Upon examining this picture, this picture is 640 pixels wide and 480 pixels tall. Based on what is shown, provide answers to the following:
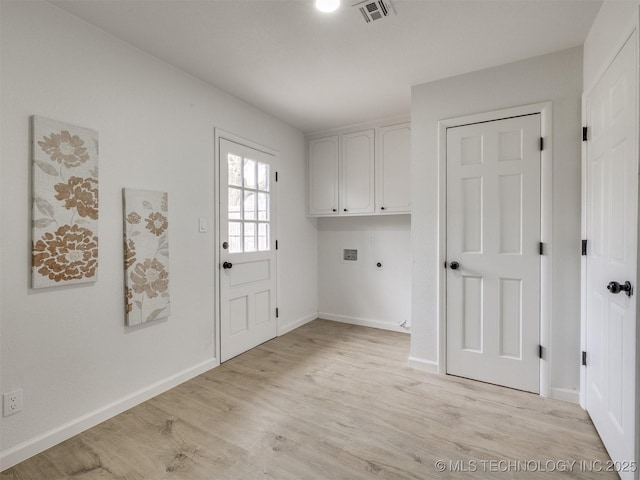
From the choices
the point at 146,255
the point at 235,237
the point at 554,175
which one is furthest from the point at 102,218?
the point at 554,175

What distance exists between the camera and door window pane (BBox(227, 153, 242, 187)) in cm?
292

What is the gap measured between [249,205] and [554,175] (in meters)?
2.53

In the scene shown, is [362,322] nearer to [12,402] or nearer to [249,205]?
[249,205]

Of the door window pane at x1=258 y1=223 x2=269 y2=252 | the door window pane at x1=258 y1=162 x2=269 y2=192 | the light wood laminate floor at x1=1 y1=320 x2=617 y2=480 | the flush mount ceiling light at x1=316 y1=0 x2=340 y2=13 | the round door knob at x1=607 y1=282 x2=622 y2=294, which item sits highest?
the flush mount ceiling light at x1=316 y1=0 x2=340 y2=13

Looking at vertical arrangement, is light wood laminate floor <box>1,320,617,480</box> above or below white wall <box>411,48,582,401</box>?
below

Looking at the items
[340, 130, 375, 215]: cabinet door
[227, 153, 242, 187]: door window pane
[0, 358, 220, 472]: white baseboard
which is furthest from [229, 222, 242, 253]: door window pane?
[340, 130, 375, 215]: cabinet door

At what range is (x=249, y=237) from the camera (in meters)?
3.14

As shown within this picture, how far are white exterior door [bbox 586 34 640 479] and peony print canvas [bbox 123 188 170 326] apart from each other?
2659 mm

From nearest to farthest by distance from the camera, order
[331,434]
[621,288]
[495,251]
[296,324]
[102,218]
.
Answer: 1. [621,288]
2. [331,434]
3. [102,218]
4. [495,251]
5. [296,324]

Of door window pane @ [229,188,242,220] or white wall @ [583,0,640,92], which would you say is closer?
white wall @ [583,0,640,92]

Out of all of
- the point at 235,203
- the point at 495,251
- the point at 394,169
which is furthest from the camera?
the point at 394,169

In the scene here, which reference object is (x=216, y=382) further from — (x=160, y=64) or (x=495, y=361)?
(x=160, y=64)

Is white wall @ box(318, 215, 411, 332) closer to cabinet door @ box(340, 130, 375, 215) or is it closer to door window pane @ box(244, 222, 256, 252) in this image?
cabinet door @ box(340, 130, 375, 215)

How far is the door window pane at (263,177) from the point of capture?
3270mm
